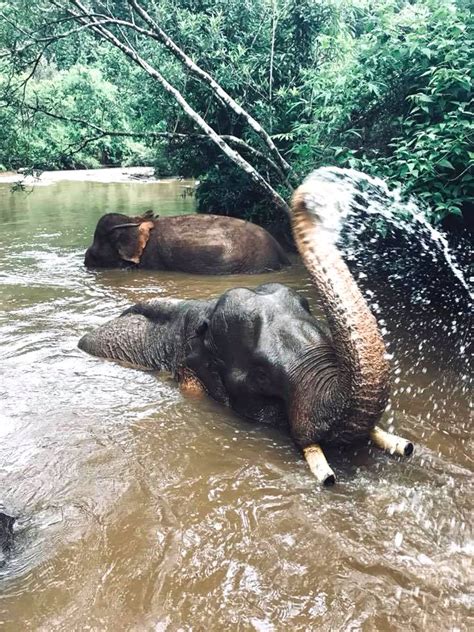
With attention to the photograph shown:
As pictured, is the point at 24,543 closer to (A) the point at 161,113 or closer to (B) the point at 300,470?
(B) the point at 300,470

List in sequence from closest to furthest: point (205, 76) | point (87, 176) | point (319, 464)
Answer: point (319, 464) → point (205, 76) → point (87, 176)

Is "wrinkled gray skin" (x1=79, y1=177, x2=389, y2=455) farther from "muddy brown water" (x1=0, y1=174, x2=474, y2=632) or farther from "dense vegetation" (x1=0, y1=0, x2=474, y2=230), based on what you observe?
"dense vegetation" (x1=0, y1=0, x2=474, y2=230)

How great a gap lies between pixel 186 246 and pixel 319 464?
7138 mm

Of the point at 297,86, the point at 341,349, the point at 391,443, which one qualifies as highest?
the point at 297,86

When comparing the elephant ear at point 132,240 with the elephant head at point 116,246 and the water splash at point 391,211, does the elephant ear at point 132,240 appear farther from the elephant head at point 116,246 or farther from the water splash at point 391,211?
the water splash at point 391,211

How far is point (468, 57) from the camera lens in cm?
538

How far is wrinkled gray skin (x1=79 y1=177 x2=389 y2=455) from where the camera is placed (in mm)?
3166

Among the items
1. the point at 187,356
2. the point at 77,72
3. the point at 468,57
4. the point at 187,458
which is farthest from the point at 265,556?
the point at 77,72

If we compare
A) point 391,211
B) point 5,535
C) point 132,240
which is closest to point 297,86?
point 132,240

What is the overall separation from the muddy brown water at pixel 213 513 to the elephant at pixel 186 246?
4454mm

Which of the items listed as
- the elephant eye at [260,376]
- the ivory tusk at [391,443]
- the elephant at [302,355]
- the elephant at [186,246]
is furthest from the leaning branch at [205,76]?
the ivory tusk at [391,443]

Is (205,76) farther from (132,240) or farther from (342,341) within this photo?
(342,341)

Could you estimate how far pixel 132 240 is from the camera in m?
10.6

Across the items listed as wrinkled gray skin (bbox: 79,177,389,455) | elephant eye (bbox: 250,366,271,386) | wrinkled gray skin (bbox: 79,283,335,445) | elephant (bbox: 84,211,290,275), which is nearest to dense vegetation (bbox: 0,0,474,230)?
elephant (bbox: 84,211,290,275)
